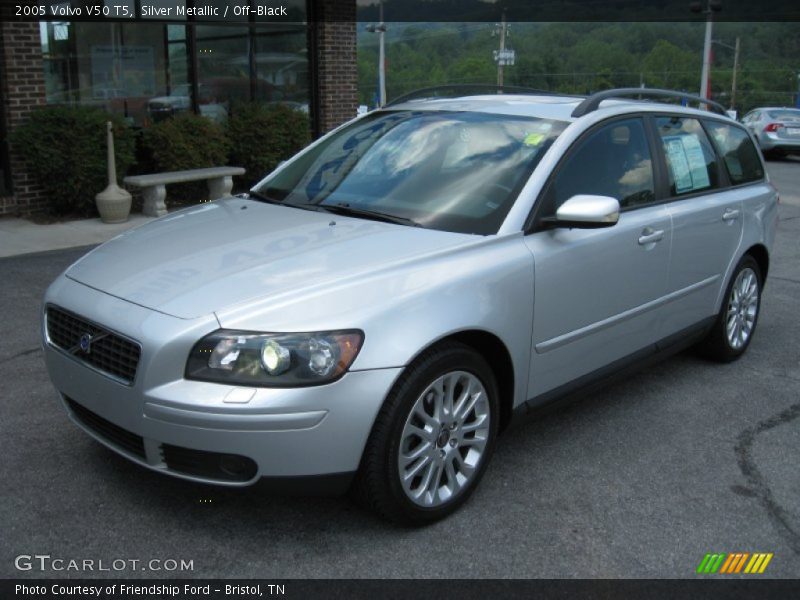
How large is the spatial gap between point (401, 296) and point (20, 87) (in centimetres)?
875

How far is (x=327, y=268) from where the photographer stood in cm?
326

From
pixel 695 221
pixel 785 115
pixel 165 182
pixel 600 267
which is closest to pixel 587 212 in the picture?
pixel 600 267

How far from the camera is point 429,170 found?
13.4 feet

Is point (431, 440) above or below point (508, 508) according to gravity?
above

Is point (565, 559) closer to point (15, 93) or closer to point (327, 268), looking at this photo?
point (327, 268)

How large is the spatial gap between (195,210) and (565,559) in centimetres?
254

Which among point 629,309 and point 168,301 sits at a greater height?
point 168,301

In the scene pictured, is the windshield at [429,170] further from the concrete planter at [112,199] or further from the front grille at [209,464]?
the concrete planter at [112,199]

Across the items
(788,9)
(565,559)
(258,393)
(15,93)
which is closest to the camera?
(258,393)

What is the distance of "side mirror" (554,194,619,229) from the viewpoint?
3600 millimetres

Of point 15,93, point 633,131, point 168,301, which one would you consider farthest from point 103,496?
point 15,93

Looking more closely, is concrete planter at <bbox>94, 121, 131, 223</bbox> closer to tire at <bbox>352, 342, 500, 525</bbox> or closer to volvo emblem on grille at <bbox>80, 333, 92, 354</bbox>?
volvo emblem on grille at <bbox>80, 333, 92, 354</bbox>

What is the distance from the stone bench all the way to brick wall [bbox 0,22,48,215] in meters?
1.21

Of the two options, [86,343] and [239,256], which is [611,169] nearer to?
[239,256]
